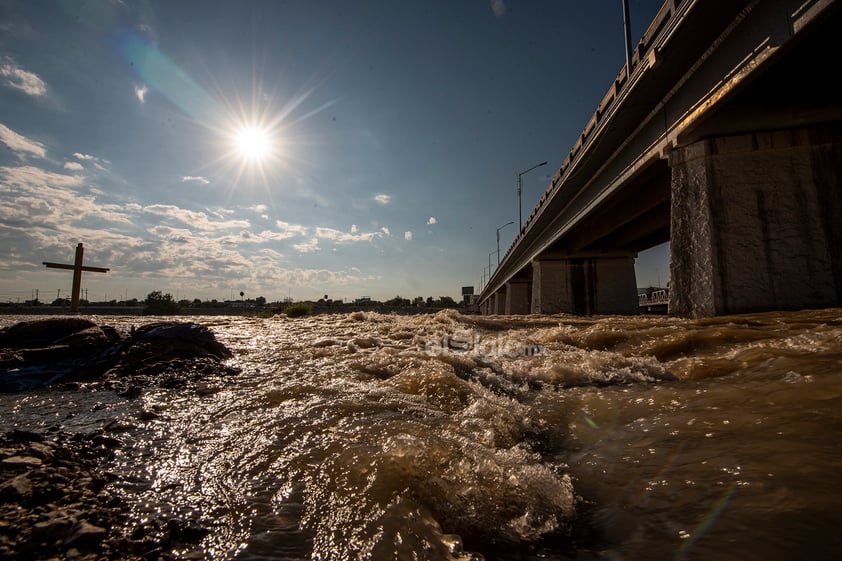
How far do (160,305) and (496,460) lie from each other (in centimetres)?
3935

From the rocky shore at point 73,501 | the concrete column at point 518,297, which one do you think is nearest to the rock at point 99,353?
the rocky shore at point 73,501

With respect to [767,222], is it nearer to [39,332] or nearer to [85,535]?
[85,535]

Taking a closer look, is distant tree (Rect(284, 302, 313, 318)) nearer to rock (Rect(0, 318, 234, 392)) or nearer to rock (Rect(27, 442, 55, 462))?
rock (Rect(0, 318, 234, 392))

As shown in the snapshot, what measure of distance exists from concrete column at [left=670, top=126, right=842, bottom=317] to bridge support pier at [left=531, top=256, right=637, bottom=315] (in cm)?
1839

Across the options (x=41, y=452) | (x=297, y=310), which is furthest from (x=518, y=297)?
(x=41, y=452)

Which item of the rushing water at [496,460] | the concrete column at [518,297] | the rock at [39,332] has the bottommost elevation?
the rushing water at [496,460]

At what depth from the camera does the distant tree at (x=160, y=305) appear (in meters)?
32.0

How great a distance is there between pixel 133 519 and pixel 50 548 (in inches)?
12.6

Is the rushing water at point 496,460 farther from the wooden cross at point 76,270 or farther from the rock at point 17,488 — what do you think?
the wooden cross at point 76,270

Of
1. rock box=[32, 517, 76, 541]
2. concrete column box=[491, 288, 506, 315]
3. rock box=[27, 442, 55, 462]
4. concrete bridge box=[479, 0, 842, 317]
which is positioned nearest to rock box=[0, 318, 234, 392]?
rock box=[27, 442, 55, 462]

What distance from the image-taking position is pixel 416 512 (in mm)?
1631

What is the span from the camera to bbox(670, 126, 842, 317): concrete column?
9648 mm

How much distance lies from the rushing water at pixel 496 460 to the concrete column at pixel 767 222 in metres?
7.44

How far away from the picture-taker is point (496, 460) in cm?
215
